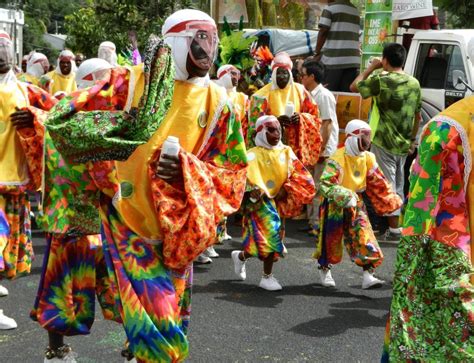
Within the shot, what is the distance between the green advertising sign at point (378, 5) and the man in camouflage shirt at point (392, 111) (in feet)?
6.20

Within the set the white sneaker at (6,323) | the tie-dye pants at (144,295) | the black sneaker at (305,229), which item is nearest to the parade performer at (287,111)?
the black sneaker at (305,229)

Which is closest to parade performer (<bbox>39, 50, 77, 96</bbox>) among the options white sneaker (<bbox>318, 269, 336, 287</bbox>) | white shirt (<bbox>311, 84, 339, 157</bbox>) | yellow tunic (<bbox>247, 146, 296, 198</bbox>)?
white shirt (<bbox>311, 84, 339, 157</bbox>)

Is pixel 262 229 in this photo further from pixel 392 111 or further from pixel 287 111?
pixel 392 111

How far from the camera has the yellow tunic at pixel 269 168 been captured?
7.22 metres

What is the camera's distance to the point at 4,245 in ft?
19.4

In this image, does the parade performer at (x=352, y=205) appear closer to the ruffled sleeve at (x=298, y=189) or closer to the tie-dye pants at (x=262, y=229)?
the ruffled sleeve at (x=298, y=189)

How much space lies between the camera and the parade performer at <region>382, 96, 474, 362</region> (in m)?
3.42

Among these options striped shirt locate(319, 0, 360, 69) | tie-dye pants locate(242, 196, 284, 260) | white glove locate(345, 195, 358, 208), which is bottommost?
tie-dye pants locate(242, 196, 284, 260)

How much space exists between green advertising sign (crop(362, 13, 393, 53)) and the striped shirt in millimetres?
489

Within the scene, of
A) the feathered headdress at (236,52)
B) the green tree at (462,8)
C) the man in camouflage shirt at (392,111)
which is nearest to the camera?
the man in camouflage shirt at (392,111)

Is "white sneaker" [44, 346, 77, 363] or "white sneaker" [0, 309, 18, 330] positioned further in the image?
"white sneaker" [0, 309, 18, 330]

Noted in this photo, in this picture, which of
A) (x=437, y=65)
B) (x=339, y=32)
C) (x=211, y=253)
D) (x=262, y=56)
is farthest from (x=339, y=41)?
(x=211, y=253)

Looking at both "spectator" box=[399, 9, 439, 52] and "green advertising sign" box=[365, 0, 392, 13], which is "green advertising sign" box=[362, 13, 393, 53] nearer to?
"green advertising sign" box=[365, 0, 392, 13]

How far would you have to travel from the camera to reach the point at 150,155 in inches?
158
